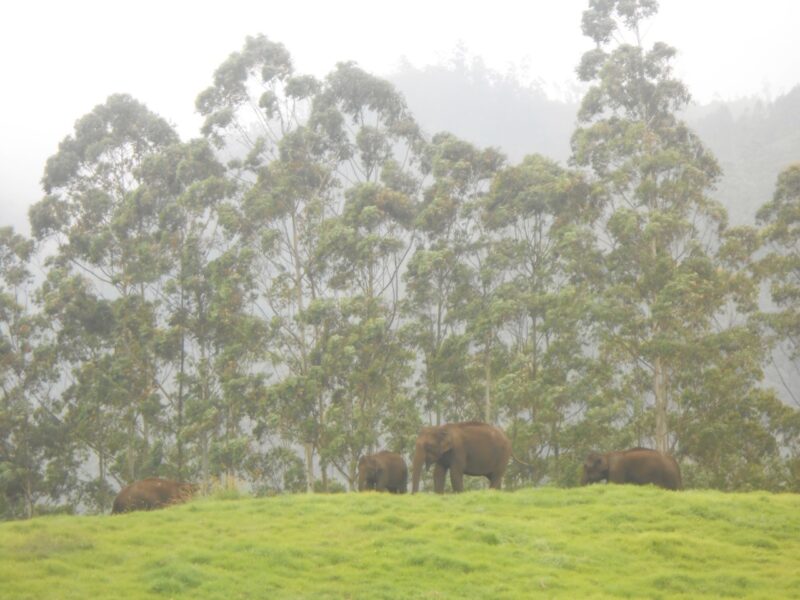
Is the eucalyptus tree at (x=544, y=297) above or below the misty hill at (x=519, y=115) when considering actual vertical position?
below

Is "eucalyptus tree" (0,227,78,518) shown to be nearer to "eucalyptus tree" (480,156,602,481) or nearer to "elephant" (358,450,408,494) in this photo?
"eucalyptus tree" (480,156,602,481)

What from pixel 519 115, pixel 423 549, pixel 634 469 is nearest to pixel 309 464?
pixel 634 469

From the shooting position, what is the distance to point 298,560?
1423 cm

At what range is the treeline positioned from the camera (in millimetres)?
32375

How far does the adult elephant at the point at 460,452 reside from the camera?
23297mm

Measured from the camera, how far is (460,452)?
23875 millimetres

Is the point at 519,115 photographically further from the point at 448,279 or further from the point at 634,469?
the point at 634,469

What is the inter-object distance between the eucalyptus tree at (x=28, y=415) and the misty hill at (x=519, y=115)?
82.7 metres

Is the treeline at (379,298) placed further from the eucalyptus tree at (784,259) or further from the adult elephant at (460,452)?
the adult elephant at (460,452)

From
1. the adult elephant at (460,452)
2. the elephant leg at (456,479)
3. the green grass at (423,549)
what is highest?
the adult elephant at (460,452)

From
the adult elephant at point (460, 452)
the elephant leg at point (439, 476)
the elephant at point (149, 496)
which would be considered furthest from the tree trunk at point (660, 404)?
the elephant at point (149, 496)

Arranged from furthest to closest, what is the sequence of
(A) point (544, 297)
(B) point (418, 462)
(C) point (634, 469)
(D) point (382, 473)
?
(A) point (544, 297) → (D) point (382, 473) → (C) point (634, 469) → (B) point (418, 462)

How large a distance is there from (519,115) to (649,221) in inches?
4537

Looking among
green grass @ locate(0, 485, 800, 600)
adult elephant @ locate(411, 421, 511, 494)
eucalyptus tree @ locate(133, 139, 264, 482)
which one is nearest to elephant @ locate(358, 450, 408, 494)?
adult elephant @ locate(411, 421, 511, 494)
